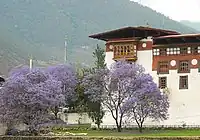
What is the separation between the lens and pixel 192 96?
4716cm

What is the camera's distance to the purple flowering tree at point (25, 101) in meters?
36.2

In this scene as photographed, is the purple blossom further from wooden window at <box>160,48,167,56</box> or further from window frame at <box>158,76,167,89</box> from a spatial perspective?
wooden window at <box>160,48,167,56</box>

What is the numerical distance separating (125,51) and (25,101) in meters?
16.5

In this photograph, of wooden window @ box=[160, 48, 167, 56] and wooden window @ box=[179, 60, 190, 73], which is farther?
wooden window @ box=[160, 48, 167, 56]

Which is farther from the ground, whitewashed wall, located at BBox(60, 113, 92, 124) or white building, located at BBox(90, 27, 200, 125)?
white building, located at BBox(90, 27, 200, 125)

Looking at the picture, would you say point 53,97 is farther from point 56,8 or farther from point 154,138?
point 56,8

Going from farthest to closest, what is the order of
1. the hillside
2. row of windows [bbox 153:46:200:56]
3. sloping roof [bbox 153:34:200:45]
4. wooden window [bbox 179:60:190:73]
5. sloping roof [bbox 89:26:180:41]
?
the hillside, sloping roof [bbox 89:26:180:41], wooden window [bbox 179:60:190:73], row of windows [bbox 153:46:200:56], sloping roof [bbox 153:34:200:45]

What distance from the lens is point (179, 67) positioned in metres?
47.7

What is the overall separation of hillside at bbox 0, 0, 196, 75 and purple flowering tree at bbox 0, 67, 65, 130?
102 metres

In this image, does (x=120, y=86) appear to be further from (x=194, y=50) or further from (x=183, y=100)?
(x=194, y=50)

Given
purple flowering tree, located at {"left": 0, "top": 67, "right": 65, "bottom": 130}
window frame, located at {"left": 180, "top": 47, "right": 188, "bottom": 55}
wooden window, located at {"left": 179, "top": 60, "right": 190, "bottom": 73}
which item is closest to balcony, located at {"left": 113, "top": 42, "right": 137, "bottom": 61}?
wooden window, located at {"left": 179, "top": 60, "right": 190, "bottom": 73}

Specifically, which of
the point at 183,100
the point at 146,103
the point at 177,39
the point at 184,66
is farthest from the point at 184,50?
the point at 146,103

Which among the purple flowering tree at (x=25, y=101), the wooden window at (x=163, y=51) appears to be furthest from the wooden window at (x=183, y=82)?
the purple flowering tree at (x=25, y=101)

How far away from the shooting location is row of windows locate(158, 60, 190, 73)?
47.3 metres
